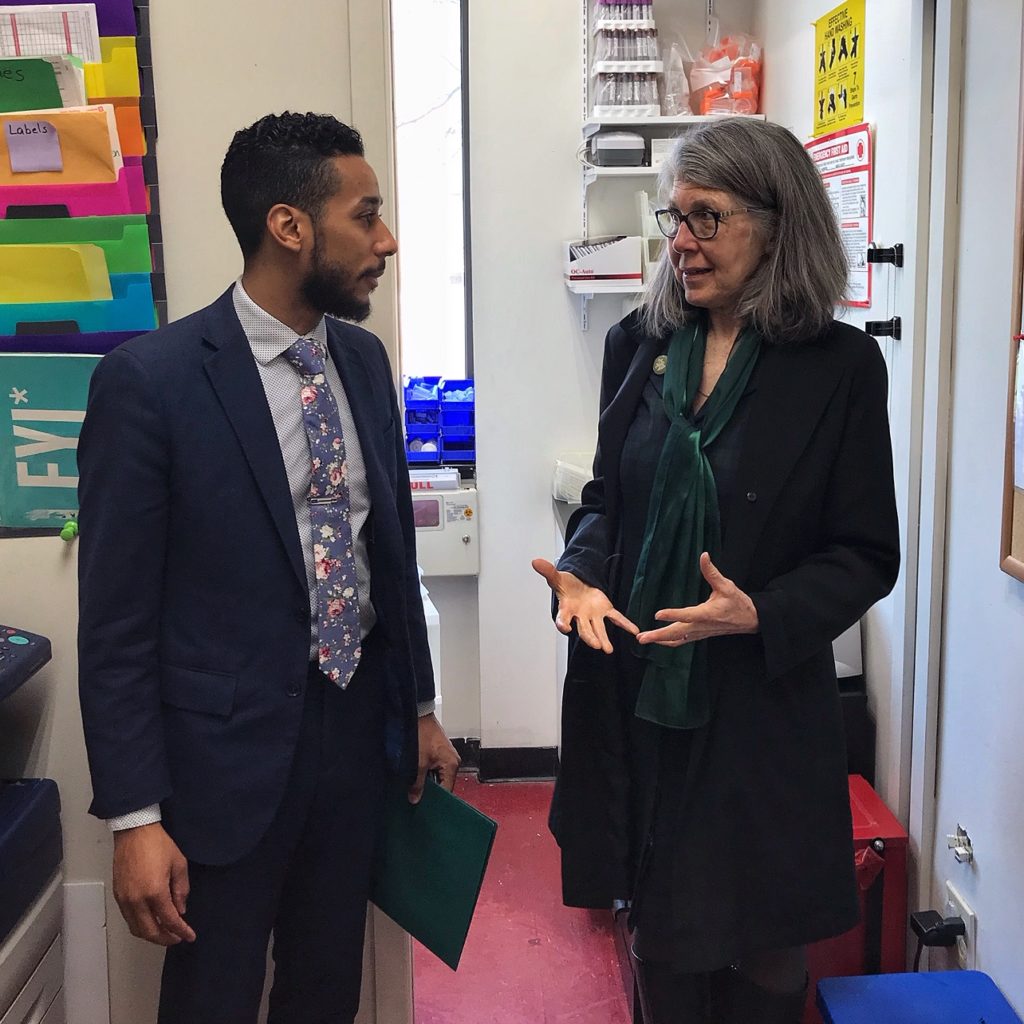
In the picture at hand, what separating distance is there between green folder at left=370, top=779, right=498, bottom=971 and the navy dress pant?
6cm

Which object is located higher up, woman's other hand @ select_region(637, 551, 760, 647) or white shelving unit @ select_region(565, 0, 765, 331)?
white shelving unit @ select_region(565, 0, 765, 331)

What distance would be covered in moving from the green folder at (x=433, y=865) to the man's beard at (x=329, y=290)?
2.11 ft

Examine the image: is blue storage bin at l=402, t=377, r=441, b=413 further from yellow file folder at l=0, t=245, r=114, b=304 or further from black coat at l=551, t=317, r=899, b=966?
black coat at l=551, t=317, r=899, b=966

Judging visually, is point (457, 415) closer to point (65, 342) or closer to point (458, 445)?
point (458, 445)

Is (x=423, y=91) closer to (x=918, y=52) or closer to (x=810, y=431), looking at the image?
(x=918, y=52)

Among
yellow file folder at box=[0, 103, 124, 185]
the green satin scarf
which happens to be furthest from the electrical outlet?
yellow file folder at box=[0, 103, 124, 185]

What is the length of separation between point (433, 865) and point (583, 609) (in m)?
0.41

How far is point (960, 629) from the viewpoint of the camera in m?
1.98

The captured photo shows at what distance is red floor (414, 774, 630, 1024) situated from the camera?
2285mm

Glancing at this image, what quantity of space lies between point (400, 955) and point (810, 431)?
43.0 inches

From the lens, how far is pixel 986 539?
1.87m

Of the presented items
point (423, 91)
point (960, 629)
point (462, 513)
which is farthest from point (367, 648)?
point (423, 91)

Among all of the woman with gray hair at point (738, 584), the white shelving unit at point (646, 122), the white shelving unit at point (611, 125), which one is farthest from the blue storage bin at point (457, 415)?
the woman with gray hair at point (738, 584)

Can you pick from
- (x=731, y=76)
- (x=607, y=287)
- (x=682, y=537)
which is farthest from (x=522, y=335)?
(x=682, y=537)
